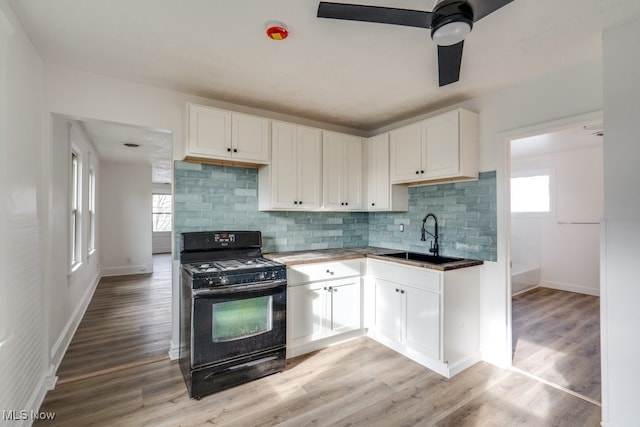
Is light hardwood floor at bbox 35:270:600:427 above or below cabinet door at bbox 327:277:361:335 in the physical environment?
below

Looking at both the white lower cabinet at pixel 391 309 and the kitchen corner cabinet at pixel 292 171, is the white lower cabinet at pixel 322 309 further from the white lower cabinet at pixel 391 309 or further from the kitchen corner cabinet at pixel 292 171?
the kitchen corner cabinet at pixel 292 171

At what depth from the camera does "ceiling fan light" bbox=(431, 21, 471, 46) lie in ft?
4.40

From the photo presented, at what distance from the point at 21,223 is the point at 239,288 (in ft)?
4.58

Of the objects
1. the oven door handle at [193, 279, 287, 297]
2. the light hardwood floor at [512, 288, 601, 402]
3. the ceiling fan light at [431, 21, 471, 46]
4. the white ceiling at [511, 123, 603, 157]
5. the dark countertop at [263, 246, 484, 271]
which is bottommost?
the light hardwood floor at [512, 288, 601, 402]

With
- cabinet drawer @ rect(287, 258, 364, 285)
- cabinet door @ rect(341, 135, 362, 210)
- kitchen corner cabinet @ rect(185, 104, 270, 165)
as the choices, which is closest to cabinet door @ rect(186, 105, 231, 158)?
kitchen corner cabinet @ rect(185, 104, 270, 165)

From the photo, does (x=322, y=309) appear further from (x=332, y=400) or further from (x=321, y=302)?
(x=332, y=400)

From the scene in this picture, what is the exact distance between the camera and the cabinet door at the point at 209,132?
264 cm

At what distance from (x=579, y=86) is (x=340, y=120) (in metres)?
2.23

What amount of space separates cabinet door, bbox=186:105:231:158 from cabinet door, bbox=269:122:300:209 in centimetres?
47

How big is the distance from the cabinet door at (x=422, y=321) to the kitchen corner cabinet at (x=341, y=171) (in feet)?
3.97

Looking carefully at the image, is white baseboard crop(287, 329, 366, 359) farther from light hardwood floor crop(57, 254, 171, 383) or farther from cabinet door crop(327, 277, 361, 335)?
light hardwood floor crop(57, 254, 171, 383)

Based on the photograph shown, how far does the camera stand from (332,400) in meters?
2.24

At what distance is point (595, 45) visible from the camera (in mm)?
2025

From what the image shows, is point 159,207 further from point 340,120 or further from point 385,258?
point 385,258
